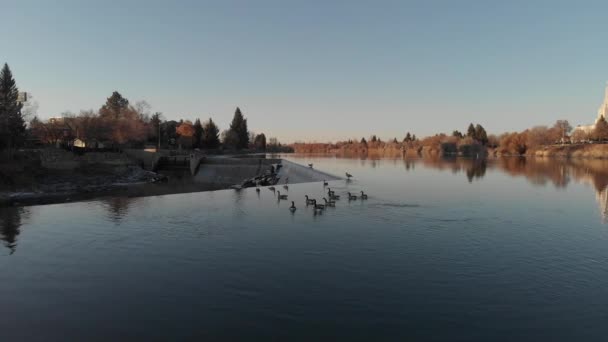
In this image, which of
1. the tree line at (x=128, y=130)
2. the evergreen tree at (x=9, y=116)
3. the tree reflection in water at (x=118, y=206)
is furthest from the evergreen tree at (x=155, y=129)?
the tree reflection in water at (x=118, y=206)

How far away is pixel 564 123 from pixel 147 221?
201223 mm

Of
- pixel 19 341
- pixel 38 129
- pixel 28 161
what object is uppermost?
pixel 38 129

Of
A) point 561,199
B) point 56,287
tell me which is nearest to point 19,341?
point 56,287

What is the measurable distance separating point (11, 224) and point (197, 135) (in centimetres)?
10892

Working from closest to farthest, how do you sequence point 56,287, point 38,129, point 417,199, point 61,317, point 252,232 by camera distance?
point 61,317
point 56,287
point 252,232
point 417,199
point 38,129

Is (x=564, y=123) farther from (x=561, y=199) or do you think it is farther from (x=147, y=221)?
(x=147, y=221)

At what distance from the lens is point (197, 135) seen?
445 feet

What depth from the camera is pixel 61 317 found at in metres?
13.8

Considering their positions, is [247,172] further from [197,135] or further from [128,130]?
[197,135]

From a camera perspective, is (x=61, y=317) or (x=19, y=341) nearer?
(x=19, y=341)

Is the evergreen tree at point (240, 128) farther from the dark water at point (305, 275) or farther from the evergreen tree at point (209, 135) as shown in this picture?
the dark water at point (305, 275)

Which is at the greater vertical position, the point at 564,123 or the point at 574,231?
the point at 564,123

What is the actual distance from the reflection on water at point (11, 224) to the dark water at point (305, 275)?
0.21 meters

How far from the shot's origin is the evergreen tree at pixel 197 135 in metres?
134
